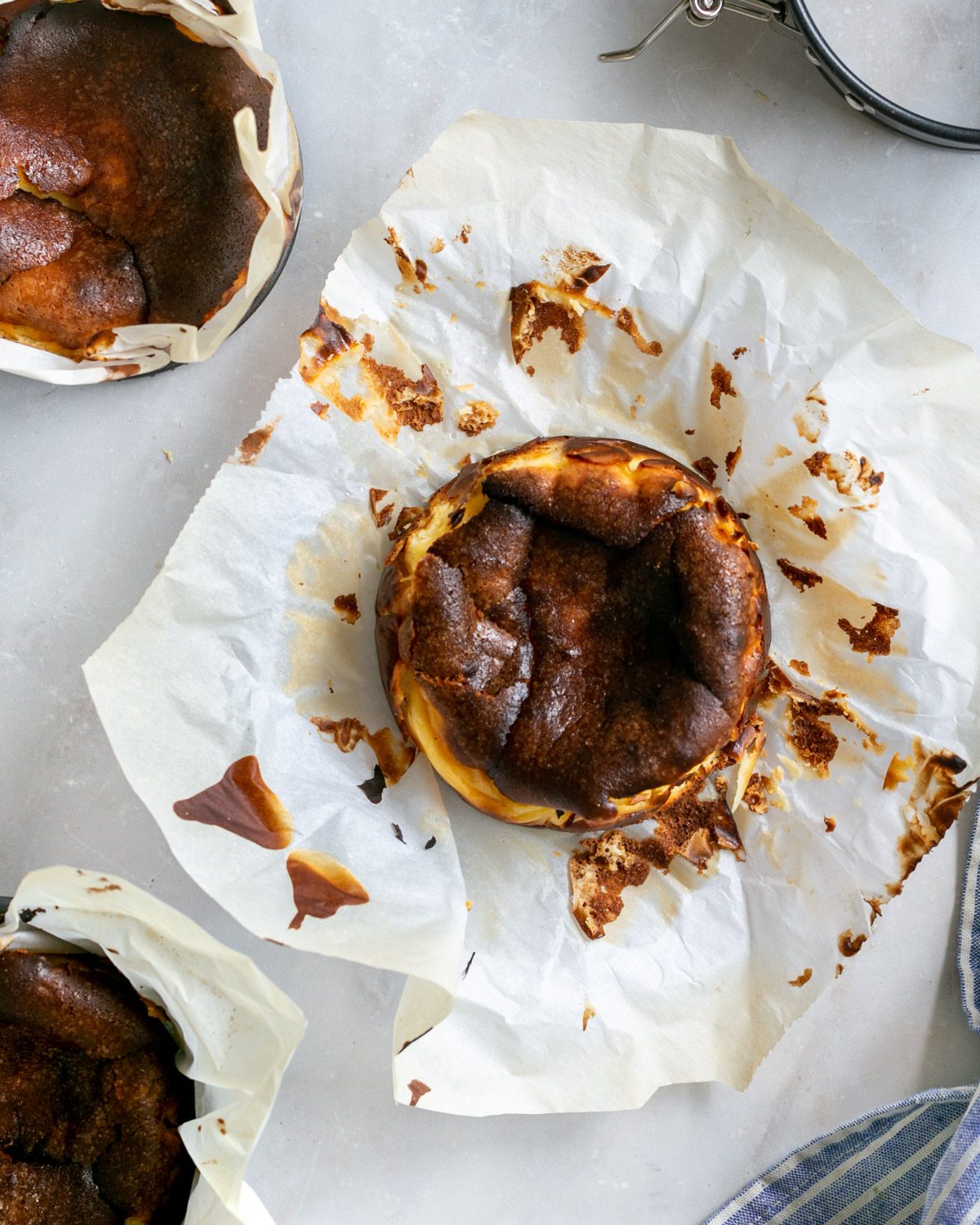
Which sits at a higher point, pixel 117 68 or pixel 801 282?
pixel 801 282

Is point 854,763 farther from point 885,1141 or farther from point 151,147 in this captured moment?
point 151,147

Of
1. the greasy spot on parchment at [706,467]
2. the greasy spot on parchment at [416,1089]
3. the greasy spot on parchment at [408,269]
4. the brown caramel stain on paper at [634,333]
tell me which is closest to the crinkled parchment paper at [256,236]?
the greasy spot on parchment at [408,269]

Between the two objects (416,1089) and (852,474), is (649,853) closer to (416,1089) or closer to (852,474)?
(416,1089)

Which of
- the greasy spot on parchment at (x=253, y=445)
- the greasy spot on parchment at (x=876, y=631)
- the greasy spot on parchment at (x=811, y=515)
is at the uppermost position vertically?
the greasy spot on parchment at (x=811, y=515)

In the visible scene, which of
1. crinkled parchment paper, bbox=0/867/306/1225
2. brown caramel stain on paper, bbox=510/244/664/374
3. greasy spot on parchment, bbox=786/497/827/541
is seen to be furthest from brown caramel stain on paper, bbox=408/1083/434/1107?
brown caramel stain on paper, bbox=510/244/664/374

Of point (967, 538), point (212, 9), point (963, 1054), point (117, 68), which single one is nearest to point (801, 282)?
point (967, 538)

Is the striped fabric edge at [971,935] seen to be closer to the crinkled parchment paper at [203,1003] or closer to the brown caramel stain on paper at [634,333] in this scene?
the brown caramel stain on paper at [634,333]
